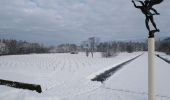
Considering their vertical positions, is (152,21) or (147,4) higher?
(147,4)

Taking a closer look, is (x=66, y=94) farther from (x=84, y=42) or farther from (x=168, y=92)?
(x=84, y=42)

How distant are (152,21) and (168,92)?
5.65 m

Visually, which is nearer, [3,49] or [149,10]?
[149,10]

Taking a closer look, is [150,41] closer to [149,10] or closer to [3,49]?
[149,10]

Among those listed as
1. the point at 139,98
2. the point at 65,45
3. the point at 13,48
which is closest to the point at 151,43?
the point at 139,98

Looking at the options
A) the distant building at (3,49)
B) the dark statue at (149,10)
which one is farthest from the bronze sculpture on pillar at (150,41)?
the distant building at (3,49)

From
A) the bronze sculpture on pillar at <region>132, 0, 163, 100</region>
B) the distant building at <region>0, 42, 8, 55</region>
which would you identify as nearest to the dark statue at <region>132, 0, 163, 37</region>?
the bronze sculpture on pillar at <region>132, 0, 163, 100</region>

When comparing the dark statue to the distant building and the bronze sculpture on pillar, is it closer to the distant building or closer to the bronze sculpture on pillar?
the bronze sculpture on pillar

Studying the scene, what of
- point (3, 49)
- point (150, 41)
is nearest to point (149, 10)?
point (150, 41)

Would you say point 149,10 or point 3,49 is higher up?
point 149,10

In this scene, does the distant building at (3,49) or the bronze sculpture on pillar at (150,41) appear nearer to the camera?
the bronze sculpture on pillar at (150,41)

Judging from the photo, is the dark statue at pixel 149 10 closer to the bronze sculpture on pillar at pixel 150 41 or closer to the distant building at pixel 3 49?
Answer: the bronze sculpture on pillar at pixel 150 41

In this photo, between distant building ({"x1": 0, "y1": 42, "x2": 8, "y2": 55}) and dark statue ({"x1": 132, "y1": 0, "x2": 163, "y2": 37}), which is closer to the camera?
dark statue ({"x1": 132, "y1": 0, "x2": 163, "y2": 37})

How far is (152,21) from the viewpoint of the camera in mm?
7047
